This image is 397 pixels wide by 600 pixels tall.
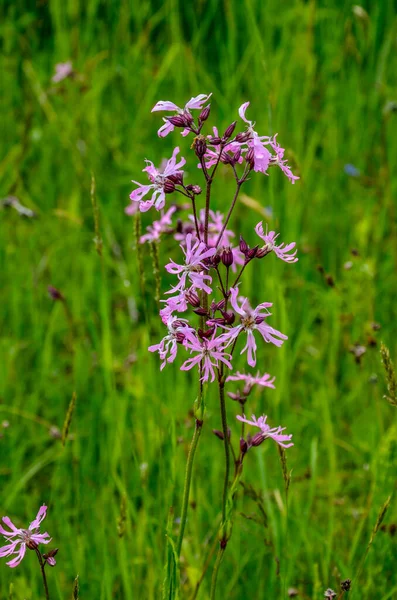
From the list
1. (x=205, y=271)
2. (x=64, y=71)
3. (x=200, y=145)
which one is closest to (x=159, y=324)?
(x=205, y=271)

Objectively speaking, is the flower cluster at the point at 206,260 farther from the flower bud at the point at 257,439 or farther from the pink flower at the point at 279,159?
the flower bud at the point at 257,439

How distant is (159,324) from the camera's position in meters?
2.07

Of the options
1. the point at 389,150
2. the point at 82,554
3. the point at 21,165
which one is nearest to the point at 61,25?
the point at 21,165

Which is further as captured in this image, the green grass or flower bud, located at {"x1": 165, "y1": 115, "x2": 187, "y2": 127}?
the green grass

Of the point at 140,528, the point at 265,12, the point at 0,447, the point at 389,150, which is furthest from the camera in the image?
the point at 389,150

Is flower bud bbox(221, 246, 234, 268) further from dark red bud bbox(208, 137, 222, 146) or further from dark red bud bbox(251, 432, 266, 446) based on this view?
dark red bud bbox(251, 432, 266, 446)

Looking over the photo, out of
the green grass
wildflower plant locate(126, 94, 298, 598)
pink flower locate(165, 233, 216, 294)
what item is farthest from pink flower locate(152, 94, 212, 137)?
the green grass

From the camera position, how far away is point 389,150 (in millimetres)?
3928

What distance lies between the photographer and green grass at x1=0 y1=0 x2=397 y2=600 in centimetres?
207

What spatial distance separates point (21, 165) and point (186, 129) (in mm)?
2843

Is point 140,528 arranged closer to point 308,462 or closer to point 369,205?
point 308,462

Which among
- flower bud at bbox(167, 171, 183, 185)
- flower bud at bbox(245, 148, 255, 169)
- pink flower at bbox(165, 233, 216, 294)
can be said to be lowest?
pink flower at bbox(165, 233, 216, 294)

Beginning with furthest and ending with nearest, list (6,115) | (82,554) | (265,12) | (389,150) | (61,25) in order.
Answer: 1. (61,25)
2. (6,115)
3. (389,150)
4. (265,12)
5. (82,554)

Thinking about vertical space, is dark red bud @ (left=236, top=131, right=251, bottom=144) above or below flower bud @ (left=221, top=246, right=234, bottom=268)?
above
